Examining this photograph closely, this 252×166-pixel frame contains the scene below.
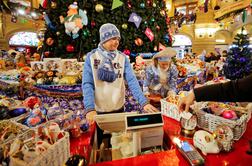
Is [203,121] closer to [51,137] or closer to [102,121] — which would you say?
[102,121]

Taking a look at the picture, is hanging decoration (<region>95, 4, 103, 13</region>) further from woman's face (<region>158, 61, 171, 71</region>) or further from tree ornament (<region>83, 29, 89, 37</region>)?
woman's face (<region>158, 61, 171, 71</region>)

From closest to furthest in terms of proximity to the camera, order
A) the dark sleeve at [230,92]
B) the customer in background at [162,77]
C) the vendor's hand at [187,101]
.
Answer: the dark sleeve at [230,92] < the vendor's hand at [187,101] < the customer in background at [162,77]

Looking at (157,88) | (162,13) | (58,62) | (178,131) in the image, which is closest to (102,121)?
(178,131)

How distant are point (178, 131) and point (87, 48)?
297 centimetres

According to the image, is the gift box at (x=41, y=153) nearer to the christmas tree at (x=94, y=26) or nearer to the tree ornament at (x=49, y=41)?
the christmas tree at (x=94, y=26)

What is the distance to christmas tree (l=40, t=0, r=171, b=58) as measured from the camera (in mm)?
3715

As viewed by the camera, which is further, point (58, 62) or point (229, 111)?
point (58, 62)

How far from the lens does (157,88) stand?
2250 millimetres

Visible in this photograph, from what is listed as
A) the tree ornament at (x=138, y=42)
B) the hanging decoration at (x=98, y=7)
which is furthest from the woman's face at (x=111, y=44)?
the tree ornament at (x=138, y=42)

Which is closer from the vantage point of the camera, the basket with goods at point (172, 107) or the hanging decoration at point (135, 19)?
the basket with goods at point (172, 107)

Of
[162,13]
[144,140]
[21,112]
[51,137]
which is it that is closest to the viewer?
[51,137]

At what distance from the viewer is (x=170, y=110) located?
1537 mm

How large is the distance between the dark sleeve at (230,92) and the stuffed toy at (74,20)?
2.95 metres

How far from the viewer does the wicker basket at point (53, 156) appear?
2.25ft
